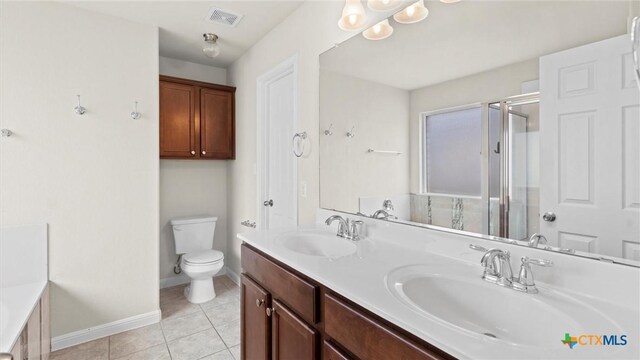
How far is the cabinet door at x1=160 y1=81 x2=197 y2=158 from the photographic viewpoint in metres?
2.82

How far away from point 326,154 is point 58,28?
2.12m

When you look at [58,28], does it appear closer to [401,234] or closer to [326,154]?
[326,154]

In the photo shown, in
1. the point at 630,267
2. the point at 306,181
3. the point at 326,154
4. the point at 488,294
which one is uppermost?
the point at 326,154

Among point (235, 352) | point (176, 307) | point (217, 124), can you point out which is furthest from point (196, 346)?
point (217, 124)

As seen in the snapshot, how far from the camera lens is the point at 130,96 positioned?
2340 millimetres

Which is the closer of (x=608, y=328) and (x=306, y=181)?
(x=608, y=328)

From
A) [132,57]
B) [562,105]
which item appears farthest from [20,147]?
[562,105]

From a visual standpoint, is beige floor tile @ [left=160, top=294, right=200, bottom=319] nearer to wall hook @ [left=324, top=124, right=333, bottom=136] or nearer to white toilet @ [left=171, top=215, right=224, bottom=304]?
white toilet @ [left=171, top=215, right=224, bottom=304]

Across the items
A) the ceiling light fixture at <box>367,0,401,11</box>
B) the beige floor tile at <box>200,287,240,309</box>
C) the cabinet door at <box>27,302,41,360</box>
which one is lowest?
the beige floor tile at <box>200,287,240,309</box>

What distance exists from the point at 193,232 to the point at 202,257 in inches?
15.0

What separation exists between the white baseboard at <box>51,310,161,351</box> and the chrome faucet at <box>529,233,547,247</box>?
8.74ft

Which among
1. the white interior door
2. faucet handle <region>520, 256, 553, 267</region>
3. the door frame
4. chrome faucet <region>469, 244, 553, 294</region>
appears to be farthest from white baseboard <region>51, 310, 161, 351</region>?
the white interior door

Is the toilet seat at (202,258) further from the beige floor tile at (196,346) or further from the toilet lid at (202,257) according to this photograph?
the beige floor tile at (196,346)

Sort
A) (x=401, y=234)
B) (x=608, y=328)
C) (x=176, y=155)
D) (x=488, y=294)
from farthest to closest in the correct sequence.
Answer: (x=176, y=155), (x=401, y=234), (x=488, y=294), (x=608, y=328)
